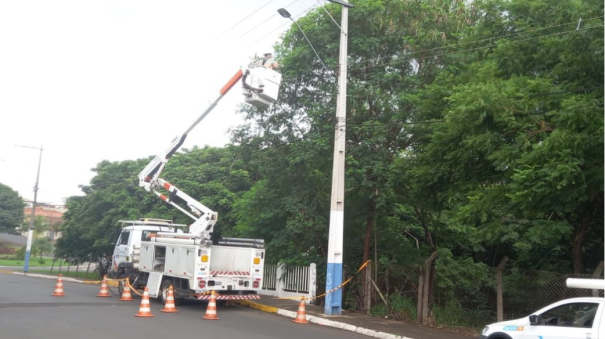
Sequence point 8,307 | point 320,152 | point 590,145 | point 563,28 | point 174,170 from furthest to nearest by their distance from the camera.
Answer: point 174,170
point 320,152
point 8,307
point 563,28
point 590,145

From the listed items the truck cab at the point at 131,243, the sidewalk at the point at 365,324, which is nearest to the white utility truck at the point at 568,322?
the sidewalk at the point at 365,324

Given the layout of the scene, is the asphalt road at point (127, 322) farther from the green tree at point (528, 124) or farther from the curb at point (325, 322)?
the green tree at point (528, 124)

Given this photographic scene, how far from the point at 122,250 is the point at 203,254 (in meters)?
7.71

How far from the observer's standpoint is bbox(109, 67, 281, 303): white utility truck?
Result: 1551 cm

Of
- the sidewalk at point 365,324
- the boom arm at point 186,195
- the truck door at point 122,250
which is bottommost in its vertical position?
the sidewalk at point 365,324

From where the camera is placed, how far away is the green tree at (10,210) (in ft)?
270

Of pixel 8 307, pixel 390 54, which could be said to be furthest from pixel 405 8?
pixel 8 307

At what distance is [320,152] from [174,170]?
15.7 m

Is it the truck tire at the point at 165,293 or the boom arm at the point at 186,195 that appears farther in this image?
the truck tire at the point at 165,293

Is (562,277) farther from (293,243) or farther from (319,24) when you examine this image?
(319,24)

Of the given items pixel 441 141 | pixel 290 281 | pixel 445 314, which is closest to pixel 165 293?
pixel 290 281

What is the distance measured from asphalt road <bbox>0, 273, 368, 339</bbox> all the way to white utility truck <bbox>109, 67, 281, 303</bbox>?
69 centimetres

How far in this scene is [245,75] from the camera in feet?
52.2

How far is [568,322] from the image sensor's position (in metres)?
8.73
